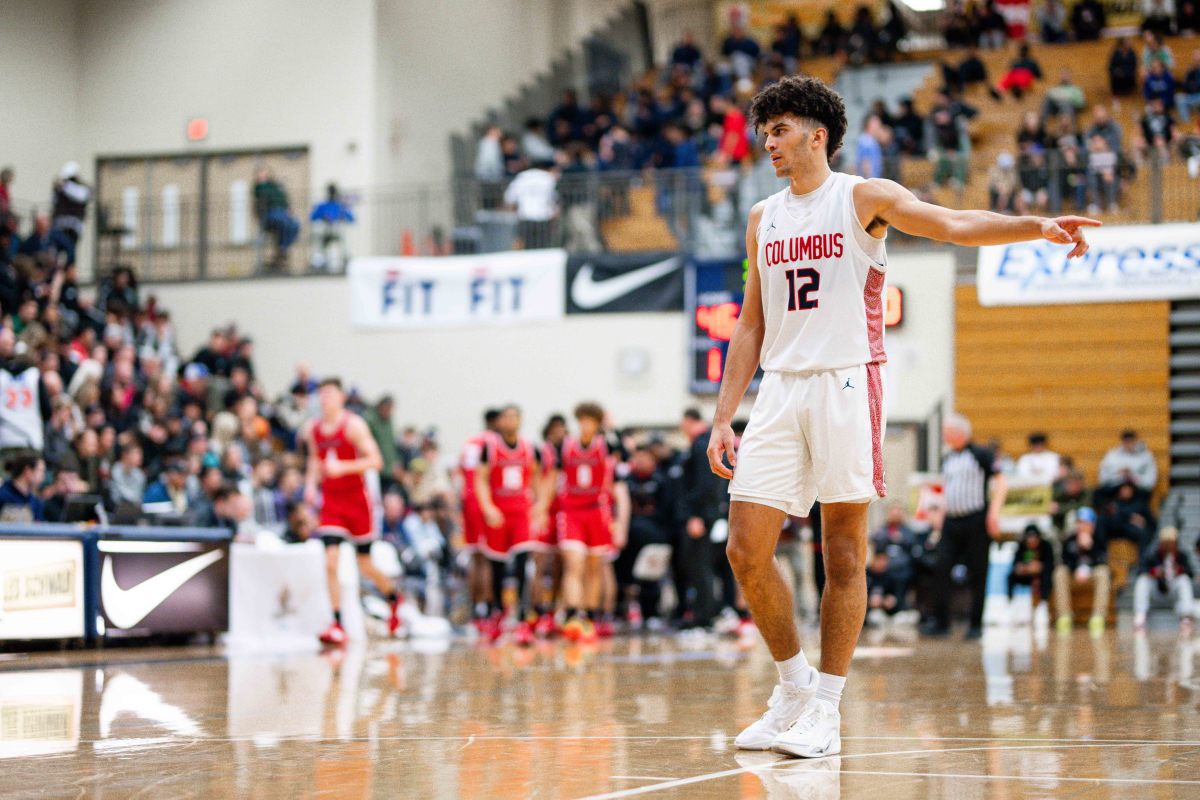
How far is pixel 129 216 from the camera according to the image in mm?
25781

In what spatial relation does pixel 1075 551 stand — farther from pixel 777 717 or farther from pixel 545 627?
pixel 777 717

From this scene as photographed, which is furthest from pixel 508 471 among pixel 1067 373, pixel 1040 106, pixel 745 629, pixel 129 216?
pixel 1040 106

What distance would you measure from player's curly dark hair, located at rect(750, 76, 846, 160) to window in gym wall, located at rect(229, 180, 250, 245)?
20.6 m

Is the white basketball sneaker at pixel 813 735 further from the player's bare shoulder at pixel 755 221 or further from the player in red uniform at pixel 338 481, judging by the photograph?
the player in red uniform at pixel 338 481

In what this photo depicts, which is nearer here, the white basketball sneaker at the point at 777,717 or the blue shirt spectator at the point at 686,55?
the white basketball sneaker at the point at 777,717

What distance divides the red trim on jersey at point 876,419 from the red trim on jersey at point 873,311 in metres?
0.05

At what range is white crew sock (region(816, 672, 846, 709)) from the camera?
205 inches

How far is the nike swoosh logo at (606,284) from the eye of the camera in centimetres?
2256

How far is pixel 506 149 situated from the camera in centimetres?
2583

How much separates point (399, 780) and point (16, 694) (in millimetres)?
3856

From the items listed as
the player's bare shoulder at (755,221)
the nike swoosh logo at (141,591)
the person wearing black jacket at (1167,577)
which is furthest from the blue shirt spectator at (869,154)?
the player's bare shoulder at (755,221)

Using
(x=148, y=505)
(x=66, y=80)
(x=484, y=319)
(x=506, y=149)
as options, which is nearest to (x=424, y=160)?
(x=506, y=149)

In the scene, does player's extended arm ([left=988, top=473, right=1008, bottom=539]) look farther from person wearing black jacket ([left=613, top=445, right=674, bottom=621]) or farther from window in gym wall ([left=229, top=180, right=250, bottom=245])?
window in gym wall ([left=229, top=180, right=250, bottom=245])

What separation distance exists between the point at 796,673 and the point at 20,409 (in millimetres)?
11858
